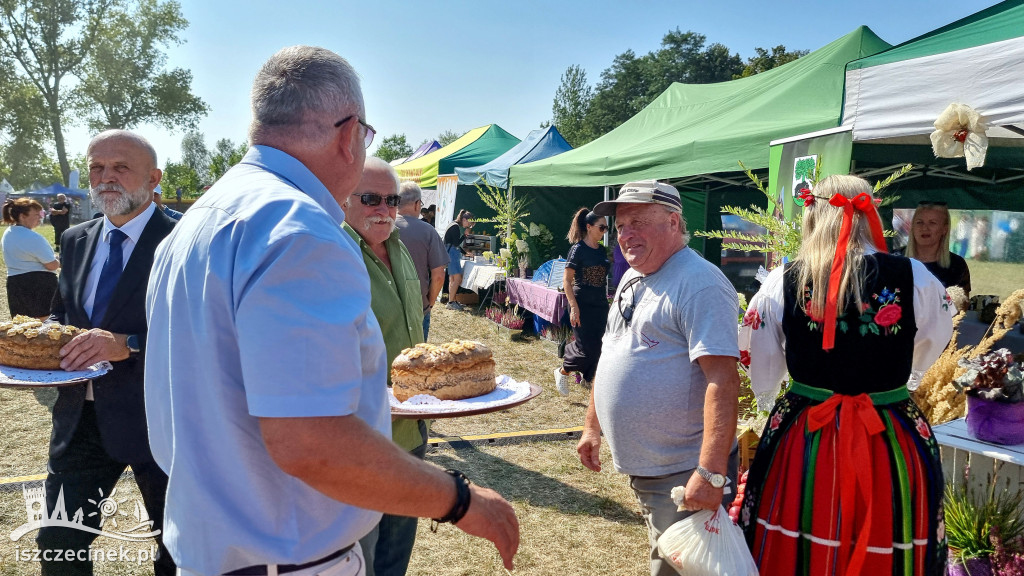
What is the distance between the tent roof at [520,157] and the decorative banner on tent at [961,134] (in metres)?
9.12

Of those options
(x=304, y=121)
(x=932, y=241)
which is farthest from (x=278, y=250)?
(x=932, y=241)

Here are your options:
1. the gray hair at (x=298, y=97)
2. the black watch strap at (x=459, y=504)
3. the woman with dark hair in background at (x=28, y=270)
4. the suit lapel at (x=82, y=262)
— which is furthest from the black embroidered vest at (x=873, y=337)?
the woman with dark hair in background at (x=28, y=270)

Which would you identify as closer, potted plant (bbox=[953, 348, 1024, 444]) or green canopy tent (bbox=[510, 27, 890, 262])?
potted plant (bbox=[953, 348, 1024, 444])

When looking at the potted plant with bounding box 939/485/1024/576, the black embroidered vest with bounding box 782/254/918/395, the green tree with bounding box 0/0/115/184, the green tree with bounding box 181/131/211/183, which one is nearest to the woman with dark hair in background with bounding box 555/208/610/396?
the potted plant with bounding box 939/485/1024/576

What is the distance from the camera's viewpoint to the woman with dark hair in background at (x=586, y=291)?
696 cm

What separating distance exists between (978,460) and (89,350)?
11.8 ft

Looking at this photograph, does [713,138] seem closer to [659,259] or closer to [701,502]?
[659,259]

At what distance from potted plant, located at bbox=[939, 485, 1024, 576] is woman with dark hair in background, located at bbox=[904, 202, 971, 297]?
8.45 ft

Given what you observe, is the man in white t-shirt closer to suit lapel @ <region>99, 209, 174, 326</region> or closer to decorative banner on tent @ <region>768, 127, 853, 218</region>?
decorative banner on tent @ <region>768, 127, 853, 218</region>

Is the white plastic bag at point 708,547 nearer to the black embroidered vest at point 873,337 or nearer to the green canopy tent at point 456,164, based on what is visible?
the black embroidered vest at point 873,337

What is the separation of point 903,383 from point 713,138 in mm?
4844

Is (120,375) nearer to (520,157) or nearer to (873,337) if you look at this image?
(873,337)

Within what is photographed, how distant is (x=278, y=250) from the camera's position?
3.36 ft

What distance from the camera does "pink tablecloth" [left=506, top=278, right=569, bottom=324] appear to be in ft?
29.2
